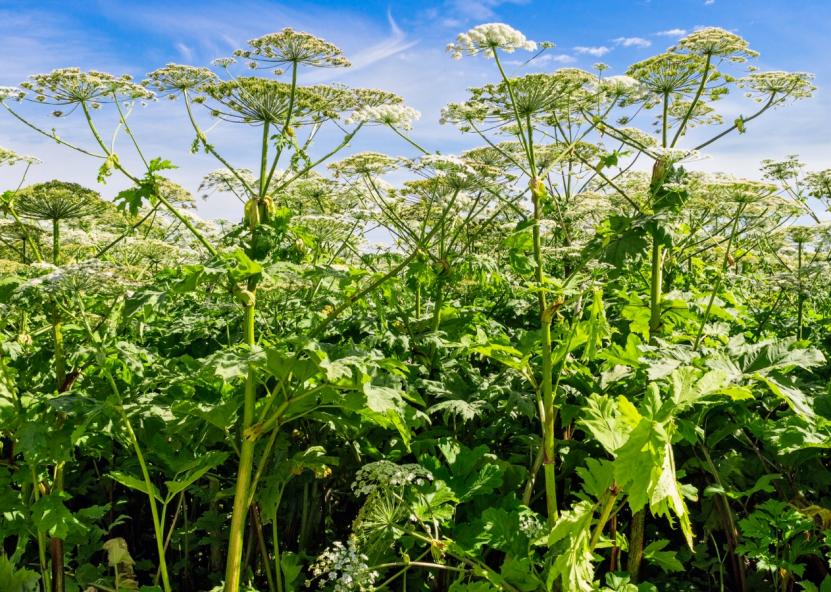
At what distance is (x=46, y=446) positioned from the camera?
154 inches

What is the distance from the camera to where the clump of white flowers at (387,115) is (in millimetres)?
4699

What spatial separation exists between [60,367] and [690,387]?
3497 millimetres

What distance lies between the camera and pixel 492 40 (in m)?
4.77

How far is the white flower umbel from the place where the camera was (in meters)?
4.73

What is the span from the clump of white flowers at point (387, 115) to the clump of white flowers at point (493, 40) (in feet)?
1.91

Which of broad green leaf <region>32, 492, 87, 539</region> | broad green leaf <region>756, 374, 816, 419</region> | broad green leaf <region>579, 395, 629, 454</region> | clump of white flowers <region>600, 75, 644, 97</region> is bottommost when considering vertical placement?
broad green leaf <region>32, 492, 87, 539</region>

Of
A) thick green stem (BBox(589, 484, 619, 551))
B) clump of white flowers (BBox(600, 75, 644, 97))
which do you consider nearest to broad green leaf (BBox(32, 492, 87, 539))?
thick green stem (BBox(589, 484, 619, 551))

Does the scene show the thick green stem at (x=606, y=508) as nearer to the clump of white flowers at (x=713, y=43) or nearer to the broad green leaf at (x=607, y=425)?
the broad green leaf at (x=607, y=425)

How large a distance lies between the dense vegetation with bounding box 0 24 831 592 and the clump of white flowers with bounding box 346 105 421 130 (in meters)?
0.02

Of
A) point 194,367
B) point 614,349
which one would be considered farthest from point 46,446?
point 614,349

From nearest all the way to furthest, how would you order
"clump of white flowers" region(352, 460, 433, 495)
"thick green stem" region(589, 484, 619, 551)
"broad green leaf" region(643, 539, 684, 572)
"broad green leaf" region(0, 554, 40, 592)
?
"thick green stem" region(589, 484, 619, 551)
"clump of white flowers" region(352, 460, 433, 495)
"broad green leaf" region(643, 539, 684, 572)
"broad green leaf" region(0, 554, 40, 592)

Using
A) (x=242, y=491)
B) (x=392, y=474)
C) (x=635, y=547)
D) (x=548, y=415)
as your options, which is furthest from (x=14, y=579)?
(x=635, y=547)

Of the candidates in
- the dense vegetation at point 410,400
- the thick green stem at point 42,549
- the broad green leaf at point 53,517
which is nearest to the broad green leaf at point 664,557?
the dense vegetation at point 410,400

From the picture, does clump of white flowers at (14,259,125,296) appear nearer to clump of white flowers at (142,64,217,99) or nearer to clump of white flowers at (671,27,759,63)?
clump of white flowers at (142,64,217,99)
